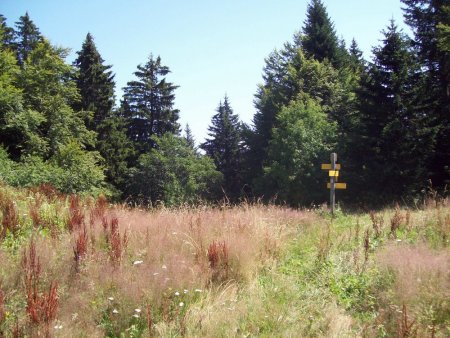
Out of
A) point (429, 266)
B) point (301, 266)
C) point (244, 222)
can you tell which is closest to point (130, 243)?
point (244, 222)

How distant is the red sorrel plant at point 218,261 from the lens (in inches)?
184

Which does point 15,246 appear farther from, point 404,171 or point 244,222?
point 404,171

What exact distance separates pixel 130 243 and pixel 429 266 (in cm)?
372

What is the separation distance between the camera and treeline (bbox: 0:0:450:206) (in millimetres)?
20234

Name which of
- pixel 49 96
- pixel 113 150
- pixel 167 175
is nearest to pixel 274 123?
pixel 167 175

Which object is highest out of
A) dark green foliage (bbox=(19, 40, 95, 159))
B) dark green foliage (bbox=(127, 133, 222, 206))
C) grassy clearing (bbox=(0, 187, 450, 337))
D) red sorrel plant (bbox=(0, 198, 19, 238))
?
dark green foliage (bbox=(19, 40, 95, 159))

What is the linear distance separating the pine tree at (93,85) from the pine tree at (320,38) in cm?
1840

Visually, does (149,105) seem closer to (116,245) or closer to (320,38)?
(320,38)

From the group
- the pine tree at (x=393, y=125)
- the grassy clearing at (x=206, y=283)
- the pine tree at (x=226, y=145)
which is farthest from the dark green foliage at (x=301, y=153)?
the grassy clearing at (x=206, y=283)

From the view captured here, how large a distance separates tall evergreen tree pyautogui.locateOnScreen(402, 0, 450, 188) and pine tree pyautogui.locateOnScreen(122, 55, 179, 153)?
918 inches

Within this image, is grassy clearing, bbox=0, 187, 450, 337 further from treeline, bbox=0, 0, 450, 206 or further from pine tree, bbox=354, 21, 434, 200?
pine tree, bbox=354, 21, 434, 200

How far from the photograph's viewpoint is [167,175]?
1183 inches

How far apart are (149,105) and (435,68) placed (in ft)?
86.0

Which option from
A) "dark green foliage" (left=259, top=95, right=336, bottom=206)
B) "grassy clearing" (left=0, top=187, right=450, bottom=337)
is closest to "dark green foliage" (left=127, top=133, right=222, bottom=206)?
"dark green foliage" (left=259, top=95, right=336, bottom=206)
